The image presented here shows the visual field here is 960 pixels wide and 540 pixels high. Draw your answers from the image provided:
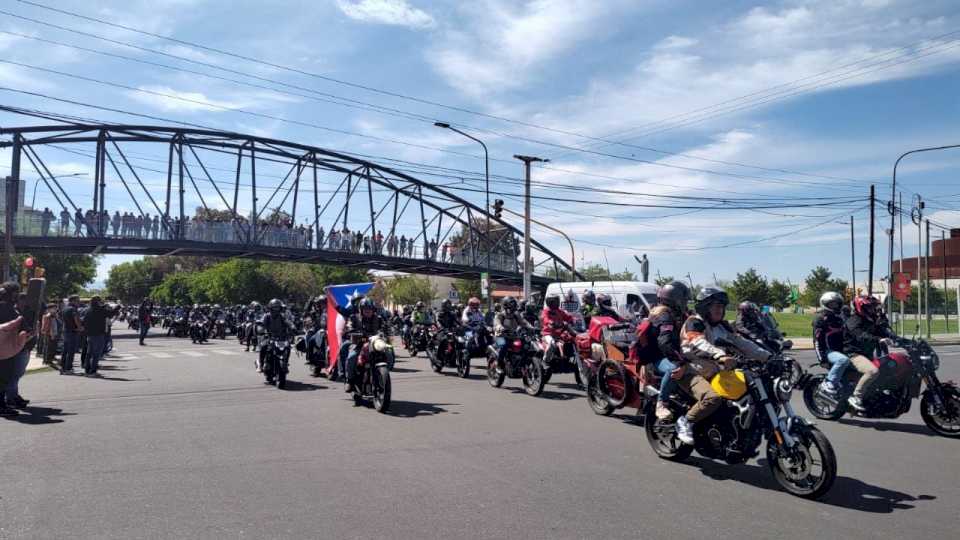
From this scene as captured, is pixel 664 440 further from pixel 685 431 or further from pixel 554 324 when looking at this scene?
pixel 554 324

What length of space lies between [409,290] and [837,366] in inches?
2474

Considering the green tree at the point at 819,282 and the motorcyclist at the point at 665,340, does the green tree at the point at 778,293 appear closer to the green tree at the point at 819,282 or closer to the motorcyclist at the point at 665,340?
the green tree at the point at 819,282

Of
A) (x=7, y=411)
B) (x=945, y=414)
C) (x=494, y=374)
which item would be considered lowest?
(x=7, y=411)

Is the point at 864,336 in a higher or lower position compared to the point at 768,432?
higher

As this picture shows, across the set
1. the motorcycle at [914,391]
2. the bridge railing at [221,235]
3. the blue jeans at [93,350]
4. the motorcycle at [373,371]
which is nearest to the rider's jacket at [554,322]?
the motorcycle at [373,371]

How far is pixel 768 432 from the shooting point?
6000mm

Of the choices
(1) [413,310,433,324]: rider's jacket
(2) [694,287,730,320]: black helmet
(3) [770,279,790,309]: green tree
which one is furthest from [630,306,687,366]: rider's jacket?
(3) [770,279,790,309]: green tree

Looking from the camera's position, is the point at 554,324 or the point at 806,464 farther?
the point at 554,324

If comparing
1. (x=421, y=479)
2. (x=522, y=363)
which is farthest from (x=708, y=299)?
(x=522, y=363)

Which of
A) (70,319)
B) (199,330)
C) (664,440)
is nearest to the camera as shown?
(664,440)

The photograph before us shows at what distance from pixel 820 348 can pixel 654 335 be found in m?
3.17

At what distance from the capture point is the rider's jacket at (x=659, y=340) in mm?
6867

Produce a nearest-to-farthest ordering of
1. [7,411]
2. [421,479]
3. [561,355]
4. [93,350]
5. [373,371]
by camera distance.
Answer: [421,479] → [7,411] → [373,371] → [561,355] → [93,350]

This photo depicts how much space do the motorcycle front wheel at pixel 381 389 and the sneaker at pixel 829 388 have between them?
5.63 meters
